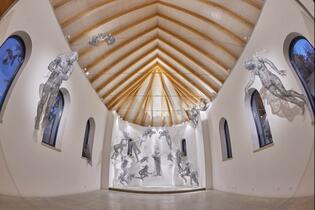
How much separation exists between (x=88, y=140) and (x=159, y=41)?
5.31 m

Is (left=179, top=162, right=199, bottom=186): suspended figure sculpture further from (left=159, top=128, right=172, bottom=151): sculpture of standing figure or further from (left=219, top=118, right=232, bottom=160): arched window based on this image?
(left=219, top=118, right=232, bottom=160): arched window

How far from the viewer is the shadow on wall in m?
1.50

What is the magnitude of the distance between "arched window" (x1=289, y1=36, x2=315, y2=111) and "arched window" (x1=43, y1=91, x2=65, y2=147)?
5336mm

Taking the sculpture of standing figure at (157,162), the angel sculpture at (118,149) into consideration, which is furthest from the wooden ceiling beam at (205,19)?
the sculpture of standing figure at (157,162)

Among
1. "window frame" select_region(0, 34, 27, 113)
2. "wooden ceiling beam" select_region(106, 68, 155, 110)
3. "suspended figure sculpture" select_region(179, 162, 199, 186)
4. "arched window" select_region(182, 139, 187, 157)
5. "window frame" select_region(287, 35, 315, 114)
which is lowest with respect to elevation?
"suspended figure sculpture" select_region(179, 162, 199, 186)

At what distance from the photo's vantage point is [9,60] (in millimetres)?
3928

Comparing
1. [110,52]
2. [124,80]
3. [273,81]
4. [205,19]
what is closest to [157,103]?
[124,80]

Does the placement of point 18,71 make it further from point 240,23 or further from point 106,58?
point 240,23

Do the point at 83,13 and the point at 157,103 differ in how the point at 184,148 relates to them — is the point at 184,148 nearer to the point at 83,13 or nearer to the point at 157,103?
the point at 157,103

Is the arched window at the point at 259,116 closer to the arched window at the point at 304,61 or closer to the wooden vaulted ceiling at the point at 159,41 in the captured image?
the arched window at the point at 304,61

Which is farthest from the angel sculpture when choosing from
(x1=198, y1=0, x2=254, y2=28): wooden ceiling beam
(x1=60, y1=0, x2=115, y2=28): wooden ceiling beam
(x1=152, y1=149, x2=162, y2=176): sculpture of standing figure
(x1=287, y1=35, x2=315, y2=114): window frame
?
(x1=287, y1=35, x2=315, y2=114): window frame

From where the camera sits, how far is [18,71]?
3.99 m

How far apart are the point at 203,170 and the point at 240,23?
22.7 feet

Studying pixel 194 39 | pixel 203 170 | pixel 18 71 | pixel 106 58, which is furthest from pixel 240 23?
pixel 203 170
